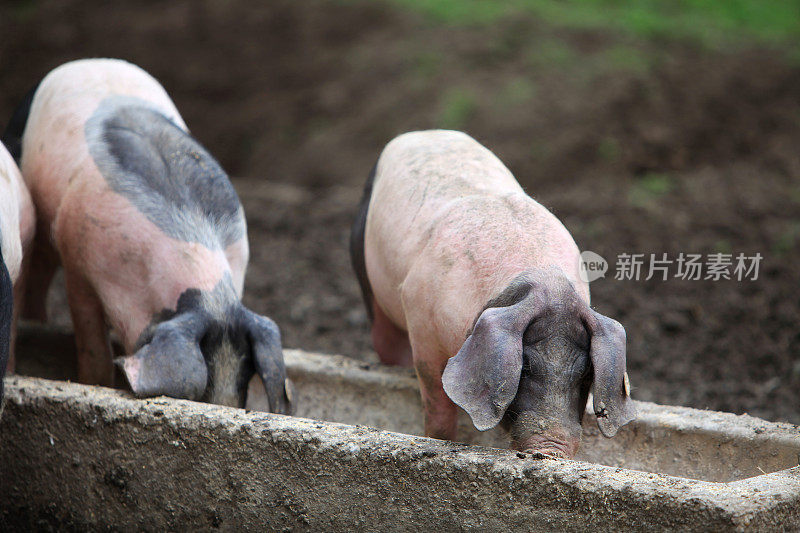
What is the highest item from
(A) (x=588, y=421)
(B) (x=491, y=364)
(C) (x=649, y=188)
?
(B) (x=491, y=364)

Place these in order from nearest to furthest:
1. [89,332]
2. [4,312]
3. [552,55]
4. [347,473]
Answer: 1. [347,473]
2. [4,312]
3. [89,332]
4. [552,55]

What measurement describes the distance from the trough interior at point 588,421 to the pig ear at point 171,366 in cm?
88

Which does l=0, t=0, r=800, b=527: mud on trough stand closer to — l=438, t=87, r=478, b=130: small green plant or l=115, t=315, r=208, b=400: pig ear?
l=438, t=87, r=478, b=130: small green plant

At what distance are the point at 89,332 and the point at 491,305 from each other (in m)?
1.89

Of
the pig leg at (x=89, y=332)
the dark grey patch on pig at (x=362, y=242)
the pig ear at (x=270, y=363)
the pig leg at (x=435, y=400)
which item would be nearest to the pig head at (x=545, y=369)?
the pig leg at (x=435, y=400)

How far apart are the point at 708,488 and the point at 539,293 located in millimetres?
736

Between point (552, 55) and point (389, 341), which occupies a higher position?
point (389, 341)

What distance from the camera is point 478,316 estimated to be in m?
2.94

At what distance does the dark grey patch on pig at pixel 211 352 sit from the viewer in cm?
321

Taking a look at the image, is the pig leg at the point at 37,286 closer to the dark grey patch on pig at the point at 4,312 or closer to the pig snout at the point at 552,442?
the dark grey patch on pig at the point at 4,312

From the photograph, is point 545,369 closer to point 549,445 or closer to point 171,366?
point 549,445

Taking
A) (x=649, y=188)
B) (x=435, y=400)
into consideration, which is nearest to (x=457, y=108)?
(x=649, y=188)

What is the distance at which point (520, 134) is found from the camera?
8.91 m

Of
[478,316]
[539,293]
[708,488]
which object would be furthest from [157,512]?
[708,488]
